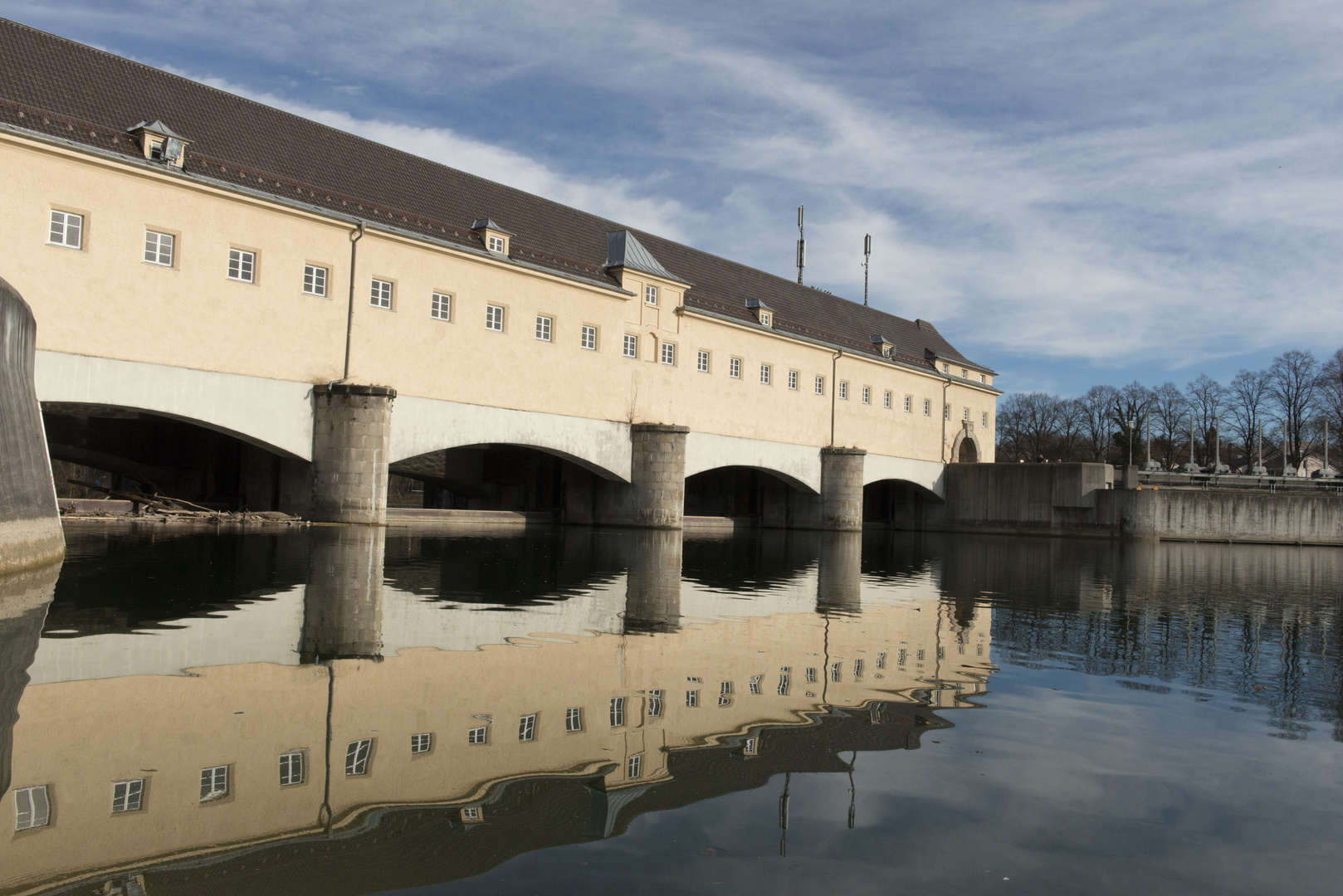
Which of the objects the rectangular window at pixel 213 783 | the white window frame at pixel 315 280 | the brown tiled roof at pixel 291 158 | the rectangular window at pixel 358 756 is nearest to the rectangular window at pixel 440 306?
the brown tiled roof at pixel 291 158

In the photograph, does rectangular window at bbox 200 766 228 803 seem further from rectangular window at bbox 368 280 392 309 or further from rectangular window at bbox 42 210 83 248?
rectangular window at bbox 368 280 392 309

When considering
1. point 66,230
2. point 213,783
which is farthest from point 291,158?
point 213,783

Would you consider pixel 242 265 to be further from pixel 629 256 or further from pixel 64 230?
pixel 629 256

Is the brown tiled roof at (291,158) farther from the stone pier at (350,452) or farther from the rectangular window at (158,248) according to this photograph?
the stone pier at (350,452)

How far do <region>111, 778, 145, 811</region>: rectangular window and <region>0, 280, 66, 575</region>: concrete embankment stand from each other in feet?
26.5

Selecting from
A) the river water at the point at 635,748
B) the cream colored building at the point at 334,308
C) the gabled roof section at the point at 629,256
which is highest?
the gabled roof section at the point at 629,256

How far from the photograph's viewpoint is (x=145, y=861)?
3926mm

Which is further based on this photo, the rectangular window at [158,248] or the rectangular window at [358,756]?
Answer: the rectangular window at [158,248]

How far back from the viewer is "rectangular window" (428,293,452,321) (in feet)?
101

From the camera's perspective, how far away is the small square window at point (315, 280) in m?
28.0

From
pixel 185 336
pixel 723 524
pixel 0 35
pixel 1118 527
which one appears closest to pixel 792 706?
pixel 185 336

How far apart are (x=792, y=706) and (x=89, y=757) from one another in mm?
4183

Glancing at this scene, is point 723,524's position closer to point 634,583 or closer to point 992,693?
point 634,583

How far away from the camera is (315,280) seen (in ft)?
92.5
